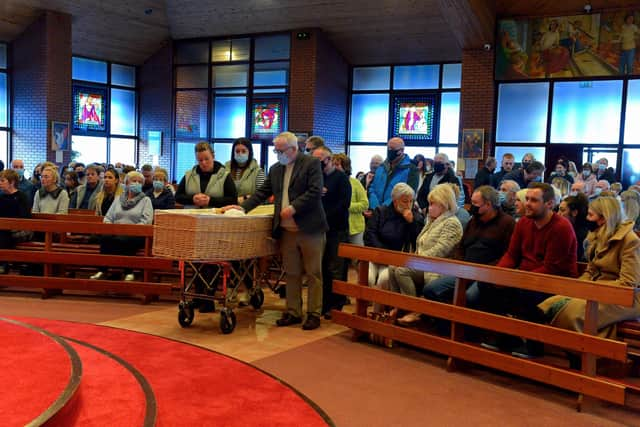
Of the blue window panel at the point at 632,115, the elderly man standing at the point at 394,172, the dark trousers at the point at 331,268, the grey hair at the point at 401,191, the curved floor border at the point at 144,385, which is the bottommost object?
the curved floor border at the point at 144,385

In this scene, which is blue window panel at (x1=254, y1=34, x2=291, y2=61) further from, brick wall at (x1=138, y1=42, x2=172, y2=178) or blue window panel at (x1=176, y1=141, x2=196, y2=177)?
blue window panel at (x1=176, y1=141, x2=196, y2=177)

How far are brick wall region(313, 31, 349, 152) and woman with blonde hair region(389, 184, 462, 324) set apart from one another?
414 inches

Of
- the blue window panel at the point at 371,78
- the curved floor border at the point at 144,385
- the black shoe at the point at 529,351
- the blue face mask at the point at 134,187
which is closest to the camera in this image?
the curved floor border at the point at 144,385

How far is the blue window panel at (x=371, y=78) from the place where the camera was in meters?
16.3

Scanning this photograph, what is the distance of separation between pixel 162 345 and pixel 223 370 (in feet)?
2.71

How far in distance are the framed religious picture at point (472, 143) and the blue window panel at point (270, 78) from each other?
5164mm

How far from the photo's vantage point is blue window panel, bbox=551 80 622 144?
12695mm

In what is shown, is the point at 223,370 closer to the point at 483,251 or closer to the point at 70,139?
the point at 483,251

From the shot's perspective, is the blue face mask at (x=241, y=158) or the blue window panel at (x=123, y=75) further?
the blue window panel at (x=123, y=75)

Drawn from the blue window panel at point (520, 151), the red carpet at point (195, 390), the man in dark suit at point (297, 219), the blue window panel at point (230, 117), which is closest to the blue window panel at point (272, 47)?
the blue window panel at point (230, 117)

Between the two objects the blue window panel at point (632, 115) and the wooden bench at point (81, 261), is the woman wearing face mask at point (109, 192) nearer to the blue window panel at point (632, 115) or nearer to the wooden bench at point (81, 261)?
the wooden bench at point (81, 261)

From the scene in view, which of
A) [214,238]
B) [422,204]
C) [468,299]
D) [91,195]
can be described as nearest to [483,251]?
[468,299]

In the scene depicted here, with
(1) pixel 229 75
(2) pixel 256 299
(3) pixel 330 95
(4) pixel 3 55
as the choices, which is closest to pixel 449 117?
(3) pixel 330 95

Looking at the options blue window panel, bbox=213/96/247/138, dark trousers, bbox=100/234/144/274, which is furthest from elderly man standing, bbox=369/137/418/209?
blue window panel, bbox=213/96/247/138
